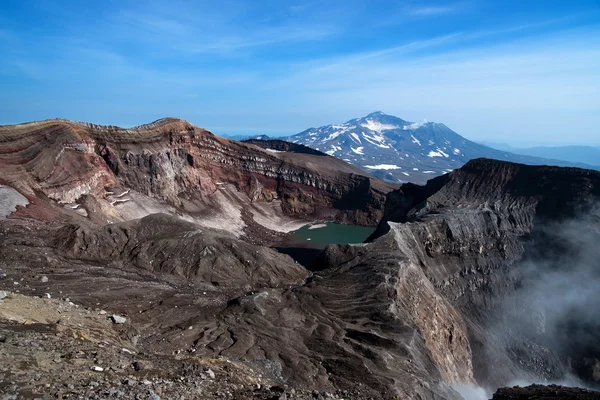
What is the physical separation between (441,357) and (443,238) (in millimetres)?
17755

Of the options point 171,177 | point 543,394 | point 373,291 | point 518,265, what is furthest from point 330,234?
point 543,394

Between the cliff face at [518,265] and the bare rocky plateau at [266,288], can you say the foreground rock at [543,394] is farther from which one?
the cliff face at [518,265]

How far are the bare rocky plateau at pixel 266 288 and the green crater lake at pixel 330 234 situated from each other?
6707mm

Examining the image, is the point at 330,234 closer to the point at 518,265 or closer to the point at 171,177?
the point at 171,177

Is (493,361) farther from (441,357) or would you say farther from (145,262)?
(145,262)

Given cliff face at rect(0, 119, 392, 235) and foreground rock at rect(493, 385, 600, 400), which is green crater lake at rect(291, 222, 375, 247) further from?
foreground rock at rect(493, 385, 600, 400)

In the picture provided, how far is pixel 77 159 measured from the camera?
60562 millimetres

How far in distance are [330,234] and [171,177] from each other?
28.3 m

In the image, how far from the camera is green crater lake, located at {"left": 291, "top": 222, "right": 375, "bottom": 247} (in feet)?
239

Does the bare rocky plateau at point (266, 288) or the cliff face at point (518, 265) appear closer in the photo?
the bare rocky plateau at point (266, 288)

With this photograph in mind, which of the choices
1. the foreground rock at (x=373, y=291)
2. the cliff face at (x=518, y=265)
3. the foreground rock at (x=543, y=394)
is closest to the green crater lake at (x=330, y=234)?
the cliff face at (x=518, y=265)

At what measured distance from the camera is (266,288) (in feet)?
116

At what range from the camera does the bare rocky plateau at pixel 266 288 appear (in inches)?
643

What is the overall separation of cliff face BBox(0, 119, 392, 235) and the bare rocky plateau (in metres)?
0.34
